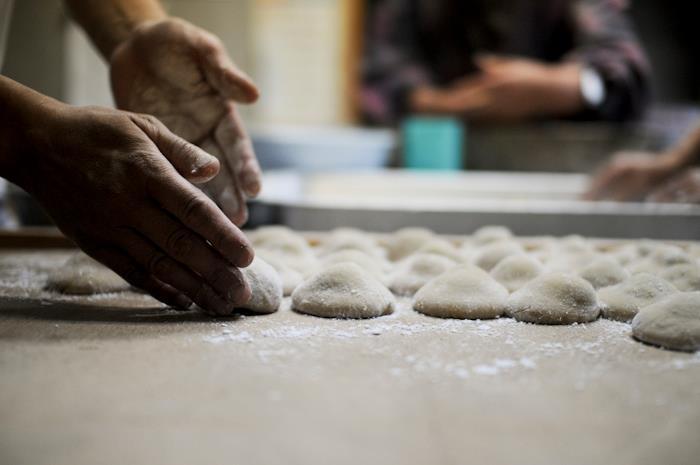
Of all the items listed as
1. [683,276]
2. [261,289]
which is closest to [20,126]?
[261,289]

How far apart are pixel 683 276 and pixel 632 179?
135 cm

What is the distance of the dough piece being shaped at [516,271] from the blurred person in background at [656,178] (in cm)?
123

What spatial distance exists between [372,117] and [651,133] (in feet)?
6.17

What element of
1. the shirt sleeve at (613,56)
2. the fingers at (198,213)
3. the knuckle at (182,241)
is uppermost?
the shirt sleeve at (613,56)

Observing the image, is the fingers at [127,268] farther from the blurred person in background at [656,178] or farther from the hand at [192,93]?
the blurred person in background at [656,178]

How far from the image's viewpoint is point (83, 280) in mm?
1253

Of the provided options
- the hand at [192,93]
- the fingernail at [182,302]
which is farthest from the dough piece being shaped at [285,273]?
the fingernail at [182,302]

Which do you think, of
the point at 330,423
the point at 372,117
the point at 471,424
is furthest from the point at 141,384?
the point at 372,117

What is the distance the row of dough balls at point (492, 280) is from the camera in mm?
1125

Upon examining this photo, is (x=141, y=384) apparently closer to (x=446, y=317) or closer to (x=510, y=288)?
(x=446, y=317)

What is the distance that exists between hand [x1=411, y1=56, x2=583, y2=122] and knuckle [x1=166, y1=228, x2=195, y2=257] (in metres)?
3.41

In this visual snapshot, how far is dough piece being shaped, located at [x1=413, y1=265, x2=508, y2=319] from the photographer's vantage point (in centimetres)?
114

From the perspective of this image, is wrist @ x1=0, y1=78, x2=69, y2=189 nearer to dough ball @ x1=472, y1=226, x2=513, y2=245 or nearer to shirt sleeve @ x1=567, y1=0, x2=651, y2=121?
dough ball @ x1=472, y1=226, x2=513, y2=245

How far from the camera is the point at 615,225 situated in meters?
1.99
